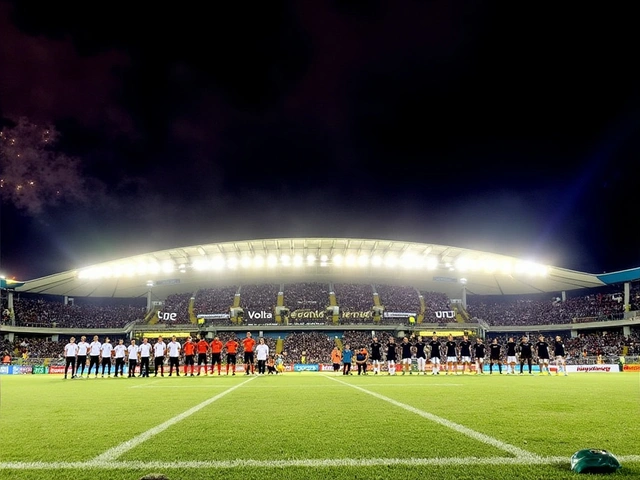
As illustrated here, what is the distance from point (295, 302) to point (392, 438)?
45504mm

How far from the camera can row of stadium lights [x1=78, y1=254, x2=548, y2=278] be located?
45844mm

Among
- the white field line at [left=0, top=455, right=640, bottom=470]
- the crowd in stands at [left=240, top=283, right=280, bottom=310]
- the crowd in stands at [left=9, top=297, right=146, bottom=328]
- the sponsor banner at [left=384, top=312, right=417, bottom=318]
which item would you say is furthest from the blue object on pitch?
the crowd in stands at [left=9, top=297, right=146, bottom=328]

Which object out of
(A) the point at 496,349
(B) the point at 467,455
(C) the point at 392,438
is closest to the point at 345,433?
(C) the point at 392,438

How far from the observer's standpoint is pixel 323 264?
48.2 metres

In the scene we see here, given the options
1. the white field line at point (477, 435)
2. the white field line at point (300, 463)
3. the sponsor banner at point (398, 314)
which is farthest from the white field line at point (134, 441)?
the sponsor banner at point (398, 314)

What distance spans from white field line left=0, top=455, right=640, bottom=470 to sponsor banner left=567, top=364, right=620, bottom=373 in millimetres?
30537

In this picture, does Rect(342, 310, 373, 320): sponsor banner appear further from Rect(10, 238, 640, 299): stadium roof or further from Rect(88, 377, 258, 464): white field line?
Rect(88, 377, 258, 464): white field line

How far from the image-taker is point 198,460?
132 inches

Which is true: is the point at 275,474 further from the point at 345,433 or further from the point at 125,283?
the point at 125,283

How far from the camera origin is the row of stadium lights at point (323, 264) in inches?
1805

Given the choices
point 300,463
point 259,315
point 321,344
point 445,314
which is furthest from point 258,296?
point 300,463

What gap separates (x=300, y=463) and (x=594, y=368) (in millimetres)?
32807

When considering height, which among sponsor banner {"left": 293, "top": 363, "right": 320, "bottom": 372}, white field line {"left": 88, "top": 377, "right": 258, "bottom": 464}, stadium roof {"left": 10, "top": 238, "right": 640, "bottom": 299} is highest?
stadium roof {"left": 10, "top": 238, "right": 640, "bottom": 299}

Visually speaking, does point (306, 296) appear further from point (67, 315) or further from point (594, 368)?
point (594, 368)
